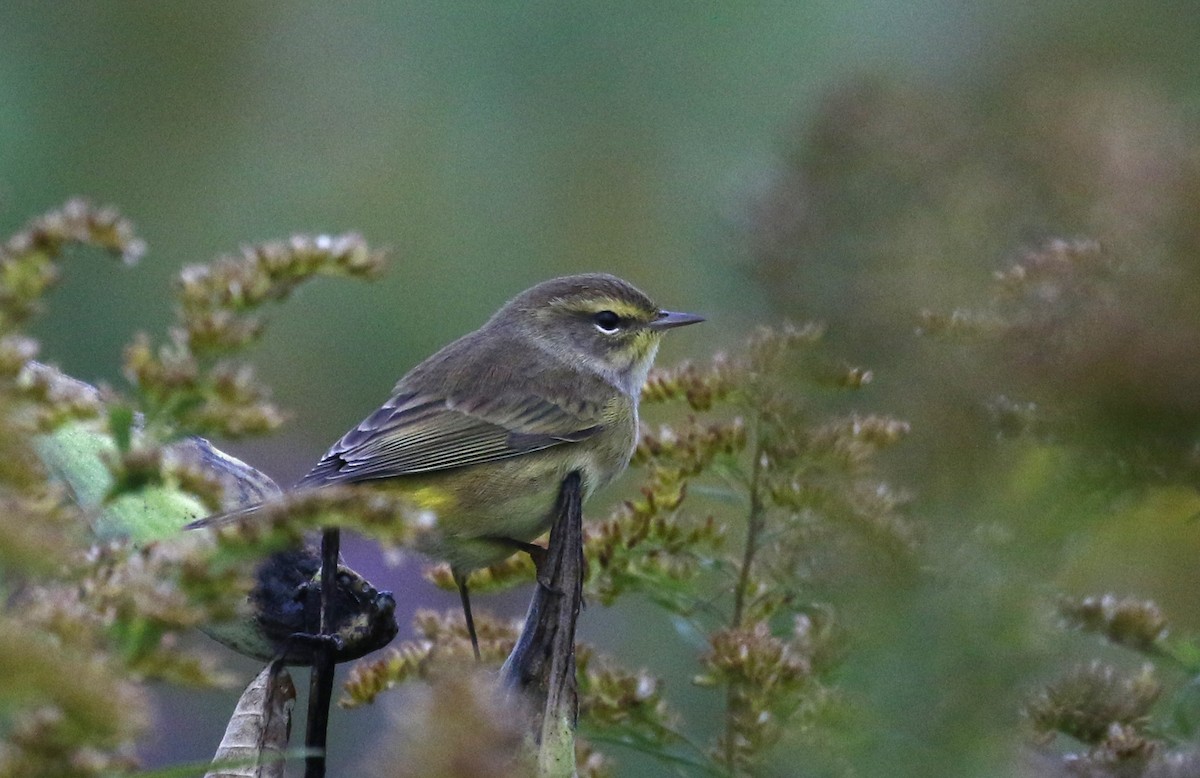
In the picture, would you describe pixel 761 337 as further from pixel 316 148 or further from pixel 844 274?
pixel 316 148

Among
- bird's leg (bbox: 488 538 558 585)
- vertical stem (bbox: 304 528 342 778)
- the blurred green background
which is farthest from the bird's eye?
vertical stem (bbox: 304 528 342 778)

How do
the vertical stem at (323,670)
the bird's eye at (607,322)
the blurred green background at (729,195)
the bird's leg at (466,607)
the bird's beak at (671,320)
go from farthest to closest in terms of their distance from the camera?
1. the bird's eye at (607,322)
2. the bird's beak at (671,320)
3. the bird's leg at (466,607)
4. the vertical stem at (323,670)
5. the blurred green background at (729,195)

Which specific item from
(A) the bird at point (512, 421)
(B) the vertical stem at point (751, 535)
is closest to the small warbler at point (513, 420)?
(A) the bird at point (512, 421)

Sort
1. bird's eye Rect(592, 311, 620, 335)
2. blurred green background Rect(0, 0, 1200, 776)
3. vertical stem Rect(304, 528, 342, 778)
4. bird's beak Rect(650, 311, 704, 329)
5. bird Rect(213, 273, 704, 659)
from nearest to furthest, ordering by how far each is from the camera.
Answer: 1. blurred green background Rect(0, 0, 1200, 776)
2. vertical stem Rect(304, 528, 342, 778)
3. bird Rect(213, 273, 704, 659)
4. bird's beak Rect(650, 311, 704, 329)
5. bird's eye Rect(592, 311, 620, 335)

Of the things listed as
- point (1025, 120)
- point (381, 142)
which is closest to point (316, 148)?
point (381, 142)

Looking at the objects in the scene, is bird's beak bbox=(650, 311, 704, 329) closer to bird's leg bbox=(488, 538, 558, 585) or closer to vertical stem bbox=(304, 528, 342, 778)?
bird's leg bbox=(488, 538, 558, 585)

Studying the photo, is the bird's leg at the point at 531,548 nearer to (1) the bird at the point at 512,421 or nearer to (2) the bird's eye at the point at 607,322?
(1) the bird at the point at 512,421

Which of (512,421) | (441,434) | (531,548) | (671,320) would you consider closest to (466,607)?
(531,548)
